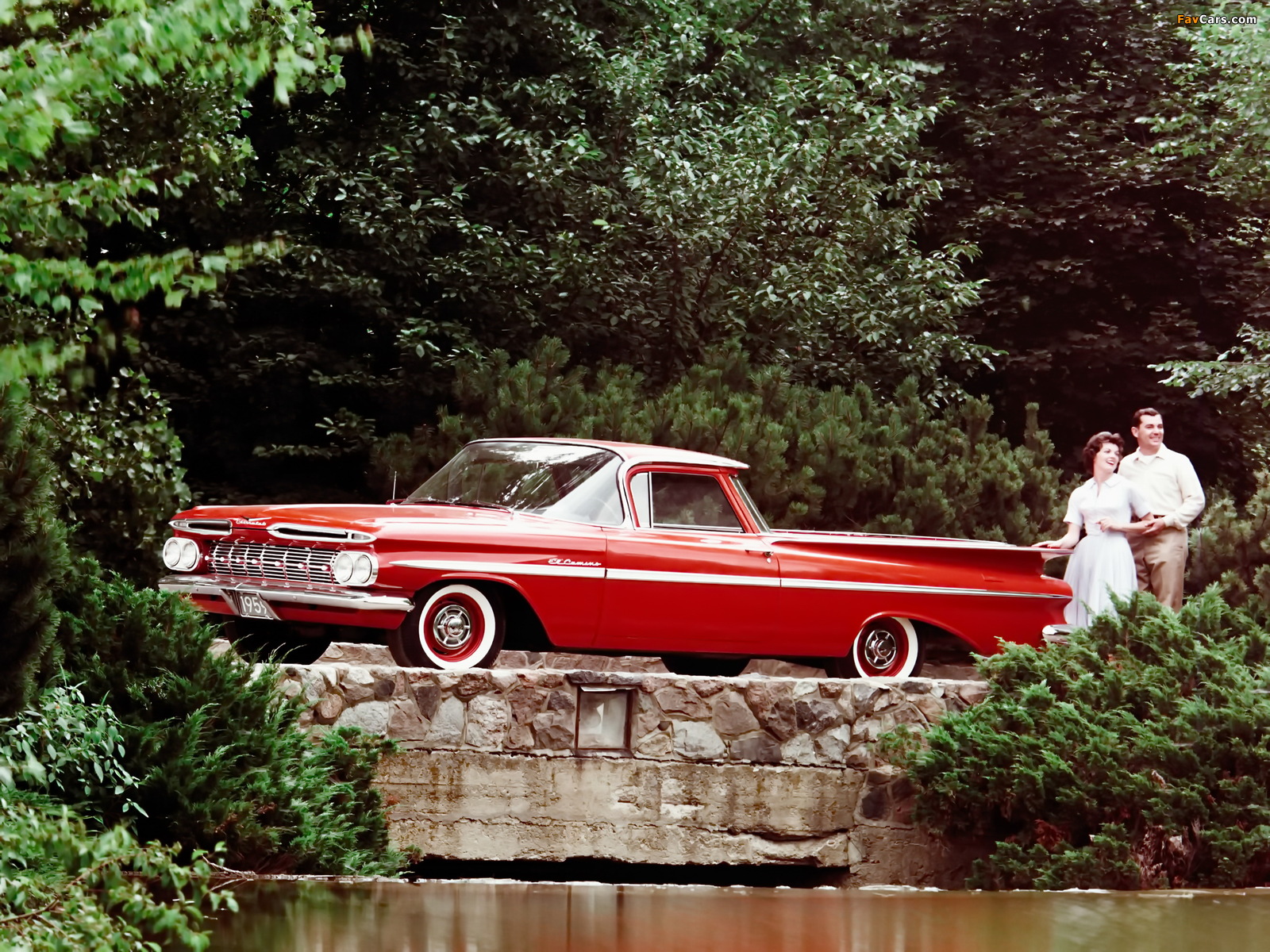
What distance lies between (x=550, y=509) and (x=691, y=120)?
29.1ft

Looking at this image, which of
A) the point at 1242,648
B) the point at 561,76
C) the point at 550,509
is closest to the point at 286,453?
the point at 561,76

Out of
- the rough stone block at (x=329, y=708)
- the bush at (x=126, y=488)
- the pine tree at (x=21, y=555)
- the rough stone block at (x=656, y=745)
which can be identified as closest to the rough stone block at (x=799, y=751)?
the rough stone block at (x=656, y=745)

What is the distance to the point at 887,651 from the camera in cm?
1174

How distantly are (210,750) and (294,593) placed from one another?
119 cm

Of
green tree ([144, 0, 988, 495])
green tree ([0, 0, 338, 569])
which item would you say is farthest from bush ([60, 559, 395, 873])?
green tree ([144, 0, 988, 495])

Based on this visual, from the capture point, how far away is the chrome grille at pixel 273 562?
32.7 ft

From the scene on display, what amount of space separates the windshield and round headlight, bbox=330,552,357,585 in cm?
132

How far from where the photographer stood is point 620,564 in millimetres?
10617

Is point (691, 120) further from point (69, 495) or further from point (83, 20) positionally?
point (83, 20)

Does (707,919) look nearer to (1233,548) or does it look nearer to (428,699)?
(428,699)

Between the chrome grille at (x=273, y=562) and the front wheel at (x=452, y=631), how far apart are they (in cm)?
63

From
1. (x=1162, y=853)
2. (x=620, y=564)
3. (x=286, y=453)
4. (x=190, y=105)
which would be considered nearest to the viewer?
(x=1162, y=853)

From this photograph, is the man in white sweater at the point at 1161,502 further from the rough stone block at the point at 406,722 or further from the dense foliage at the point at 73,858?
the dense foliage at the point at 73,858

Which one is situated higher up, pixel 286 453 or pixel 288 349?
pixel 288 349
